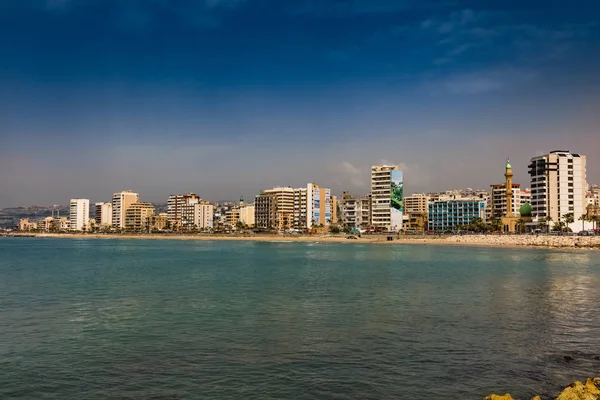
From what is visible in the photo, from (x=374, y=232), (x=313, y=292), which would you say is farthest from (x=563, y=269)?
(x=374, y=232)

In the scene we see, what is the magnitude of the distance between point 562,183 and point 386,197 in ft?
180

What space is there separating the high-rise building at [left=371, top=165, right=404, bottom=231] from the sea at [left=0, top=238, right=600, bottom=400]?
5258 inches

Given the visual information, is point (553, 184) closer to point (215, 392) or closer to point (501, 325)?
point (501, 325)

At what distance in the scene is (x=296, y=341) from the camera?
2239 centimetres

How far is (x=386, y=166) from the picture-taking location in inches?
7042

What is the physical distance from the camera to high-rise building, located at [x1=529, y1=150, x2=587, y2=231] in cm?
14188

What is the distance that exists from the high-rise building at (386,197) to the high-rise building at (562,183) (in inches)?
1846

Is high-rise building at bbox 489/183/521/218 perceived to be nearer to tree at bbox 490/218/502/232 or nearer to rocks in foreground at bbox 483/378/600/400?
tree at bbox 490/218/502/232

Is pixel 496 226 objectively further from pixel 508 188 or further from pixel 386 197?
pixel 386 197

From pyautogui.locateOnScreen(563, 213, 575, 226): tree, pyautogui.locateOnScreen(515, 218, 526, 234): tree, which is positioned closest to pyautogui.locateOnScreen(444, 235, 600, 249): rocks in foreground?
pyautogui.locateOnScreen(515, 218, 526, 234): tree

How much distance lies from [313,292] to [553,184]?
410ft

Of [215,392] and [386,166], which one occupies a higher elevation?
[386,166]

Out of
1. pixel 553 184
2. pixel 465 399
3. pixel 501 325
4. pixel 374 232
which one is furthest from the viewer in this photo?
pixel 374 232

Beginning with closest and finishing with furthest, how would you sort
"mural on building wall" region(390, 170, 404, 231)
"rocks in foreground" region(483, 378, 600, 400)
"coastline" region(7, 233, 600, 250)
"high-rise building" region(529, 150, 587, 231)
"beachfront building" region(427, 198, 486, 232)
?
"rocks in foreground" region(483, 378, 600, 400), "coastline" region(7, 233, 600, 250), "high-rise building" region(529, 150, 587, 231), "mural on building wall" region(390, 170, 404, 231), "beachfront building" region(427, 198, 486, 232)
